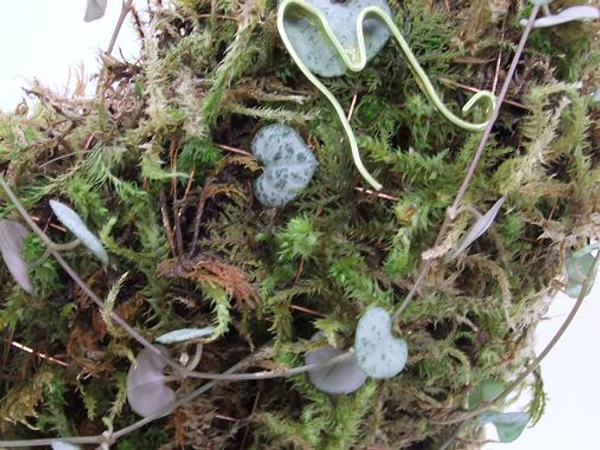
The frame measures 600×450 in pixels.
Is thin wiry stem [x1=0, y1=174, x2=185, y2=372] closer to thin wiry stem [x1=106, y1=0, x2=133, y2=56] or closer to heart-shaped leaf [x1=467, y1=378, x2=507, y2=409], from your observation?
thin wiry stem [x1=106, y1=0, x2=133, y2=56]

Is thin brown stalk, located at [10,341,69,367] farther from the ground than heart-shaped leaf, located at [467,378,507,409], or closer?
farther from the ground

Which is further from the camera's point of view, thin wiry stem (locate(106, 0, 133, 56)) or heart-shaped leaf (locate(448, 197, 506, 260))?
thin wiry stem (locate(106, 0, 133, 56))

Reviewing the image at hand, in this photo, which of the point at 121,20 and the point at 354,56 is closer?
the point at 354,56

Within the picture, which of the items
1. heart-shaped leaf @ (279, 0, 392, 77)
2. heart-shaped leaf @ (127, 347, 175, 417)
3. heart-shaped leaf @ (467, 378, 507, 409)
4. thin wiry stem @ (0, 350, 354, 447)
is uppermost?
heart-shaped leaf @ (279, 0, 392, 77)

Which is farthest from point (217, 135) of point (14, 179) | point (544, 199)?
point (544, 199)

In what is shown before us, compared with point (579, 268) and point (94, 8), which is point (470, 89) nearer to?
point (579, 268)

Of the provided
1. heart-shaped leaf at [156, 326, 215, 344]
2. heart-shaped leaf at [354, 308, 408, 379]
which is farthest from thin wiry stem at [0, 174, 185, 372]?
heart-shaped leaf at [354, 308, 408, 379]

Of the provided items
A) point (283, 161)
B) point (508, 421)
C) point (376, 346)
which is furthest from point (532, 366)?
point (283, 161)
